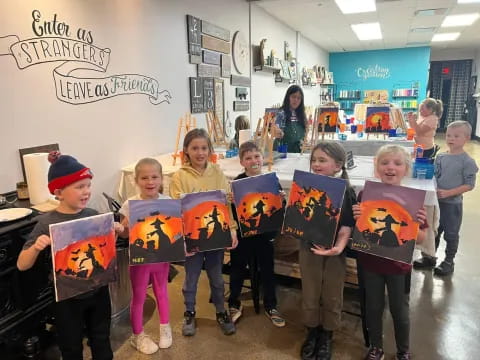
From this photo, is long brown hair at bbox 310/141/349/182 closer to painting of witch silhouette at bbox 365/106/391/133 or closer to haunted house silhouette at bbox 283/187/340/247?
haunted house silhouette at bbox 283/187/340/247

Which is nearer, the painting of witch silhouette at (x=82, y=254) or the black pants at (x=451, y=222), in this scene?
the painting of witch silhouette at (x=82, y=254)

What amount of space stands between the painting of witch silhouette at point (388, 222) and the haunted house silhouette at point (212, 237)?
0.68 metres

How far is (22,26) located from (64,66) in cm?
35

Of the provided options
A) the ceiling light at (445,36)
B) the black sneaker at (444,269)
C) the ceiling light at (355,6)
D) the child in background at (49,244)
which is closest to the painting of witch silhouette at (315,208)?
the child in background at (49,244)

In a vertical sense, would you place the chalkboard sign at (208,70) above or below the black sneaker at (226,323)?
above

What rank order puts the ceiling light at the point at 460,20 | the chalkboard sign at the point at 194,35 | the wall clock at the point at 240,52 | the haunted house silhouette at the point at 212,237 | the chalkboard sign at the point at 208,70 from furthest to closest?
1. the ceiling light at the point at 460,20
2. the wall clock at the point at 240,52
3. the chalkboard sign at the point at 208,70
4. the chalkboard sign at the point at 194,35
5. the haunted house silhouette at the point at 212,237

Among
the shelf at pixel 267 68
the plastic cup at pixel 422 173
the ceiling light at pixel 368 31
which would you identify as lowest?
the plastic cup at pixel 422 173

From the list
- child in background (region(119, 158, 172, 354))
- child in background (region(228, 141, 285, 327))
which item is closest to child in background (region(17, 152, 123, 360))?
child in background (region(119, 158, 172, 354))

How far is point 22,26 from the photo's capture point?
217cm

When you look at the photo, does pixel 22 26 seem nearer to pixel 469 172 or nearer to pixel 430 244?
pixel 430 244

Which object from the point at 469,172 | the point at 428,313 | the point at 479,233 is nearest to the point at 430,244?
the point at 428,313

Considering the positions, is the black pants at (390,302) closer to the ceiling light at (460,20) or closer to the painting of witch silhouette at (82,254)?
the painting of witch silhouette at (82,254)

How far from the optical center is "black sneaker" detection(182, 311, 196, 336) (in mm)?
2178

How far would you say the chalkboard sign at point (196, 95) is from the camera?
156 inches
